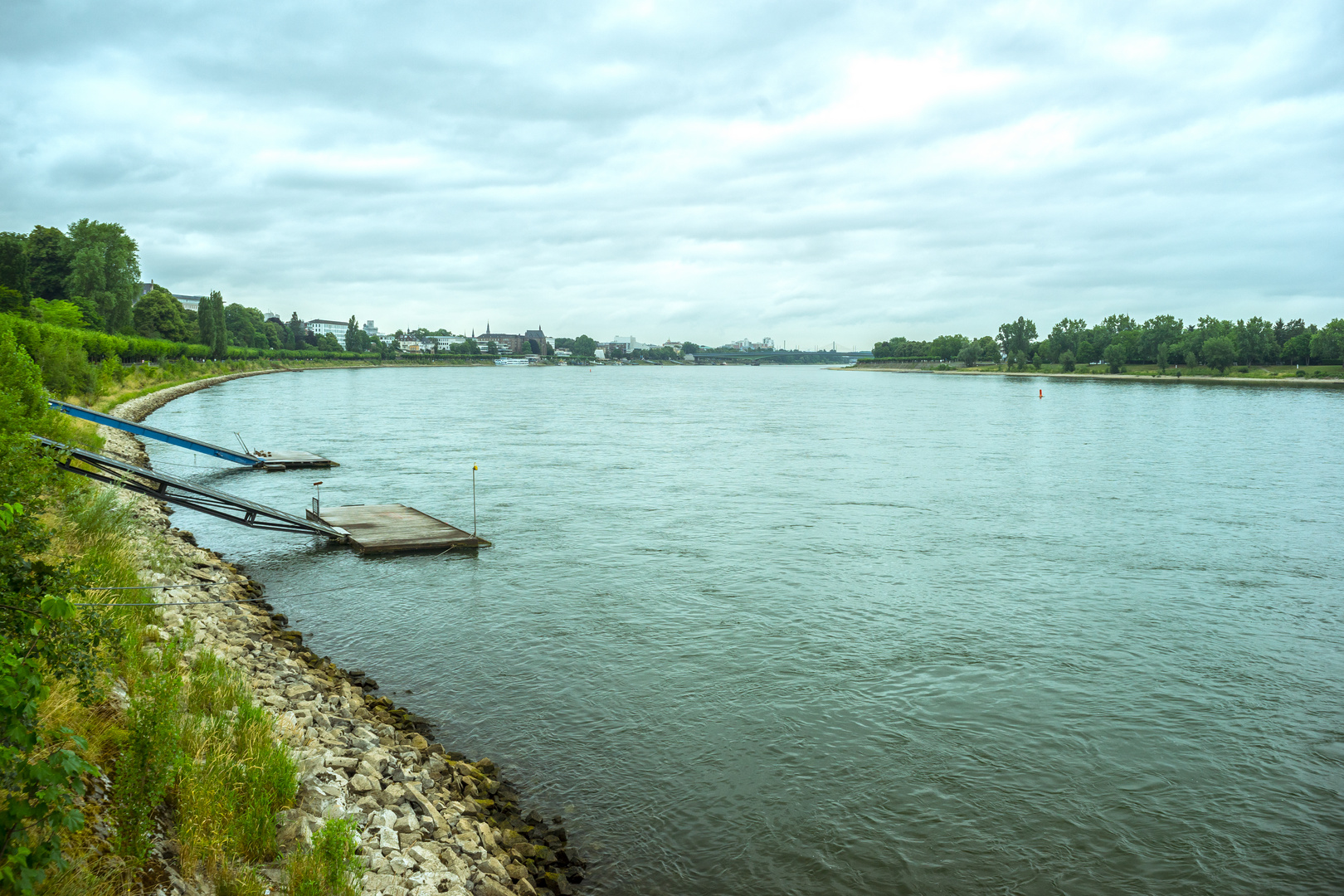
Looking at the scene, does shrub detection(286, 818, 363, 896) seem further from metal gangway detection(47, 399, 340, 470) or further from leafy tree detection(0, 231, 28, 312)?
leafy tree detection(0, 231, 28, 312)

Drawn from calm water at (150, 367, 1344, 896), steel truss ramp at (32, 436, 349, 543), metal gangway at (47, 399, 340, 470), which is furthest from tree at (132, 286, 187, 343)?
steel truss ramp at (32, 436, 349, 543)

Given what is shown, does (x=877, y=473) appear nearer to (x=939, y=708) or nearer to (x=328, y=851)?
(x=939, y=708)

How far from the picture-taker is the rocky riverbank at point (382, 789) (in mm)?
10445

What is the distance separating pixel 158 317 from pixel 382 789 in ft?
590

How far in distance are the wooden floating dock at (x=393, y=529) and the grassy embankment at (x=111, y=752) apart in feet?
49.7

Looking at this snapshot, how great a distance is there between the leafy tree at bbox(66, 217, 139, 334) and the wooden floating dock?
119505 mm

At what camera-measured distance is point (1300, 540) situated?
1356 inches

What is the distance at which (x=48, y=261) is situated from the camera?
139m

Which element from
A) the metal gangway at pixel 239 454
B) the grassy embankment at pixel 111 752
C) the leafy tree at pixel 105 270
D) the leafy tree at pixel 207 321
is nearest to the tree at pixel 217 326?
the leafy tree at pixel 207 321

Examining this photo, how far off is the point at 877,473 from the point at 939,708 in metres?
35.5

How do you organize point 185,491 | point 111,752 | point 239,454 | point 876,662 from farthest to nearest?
point 239,454
point 185,491
point 876,662
point 111,752

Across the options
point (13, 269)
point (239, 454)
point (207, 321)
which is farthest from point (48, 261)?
point (239, 454)

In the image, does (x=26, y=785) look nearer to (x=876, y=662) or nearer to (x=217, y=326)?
(x=876, y=662)

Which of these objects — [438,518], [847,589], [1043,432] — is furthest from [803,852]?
[1043,432]
